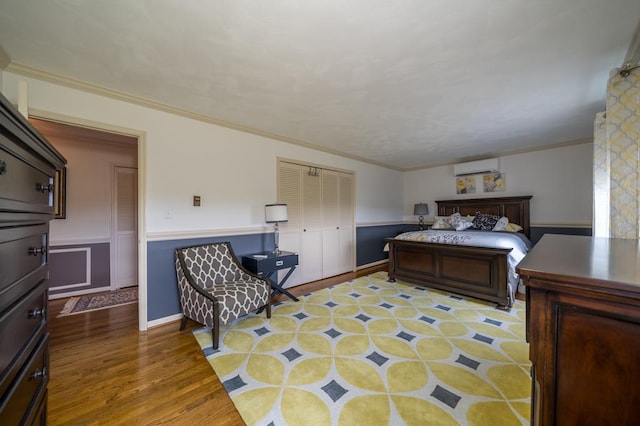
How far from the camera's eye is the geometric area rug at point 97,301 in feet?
9.96

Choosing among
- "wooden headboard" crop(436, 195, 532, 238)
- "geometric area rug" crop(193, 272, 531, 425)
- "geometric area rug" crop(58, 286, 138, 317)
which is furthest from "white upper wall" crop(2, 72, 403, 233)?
"wooden headboard" crop(436, 195, 532, 238)

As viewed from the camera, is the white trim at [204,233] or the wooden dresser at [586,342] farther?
the white trim at [204,233]

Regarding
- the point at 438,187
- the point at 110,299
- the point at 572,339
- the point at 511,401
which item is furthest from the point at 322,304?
the point at 438,187

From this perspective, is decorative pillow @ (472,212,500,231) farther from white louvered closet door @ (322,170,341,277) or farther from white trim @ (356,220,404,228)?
white louvered closet door @ (322,170,341,277)

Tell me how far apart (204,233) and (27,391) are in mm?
2197

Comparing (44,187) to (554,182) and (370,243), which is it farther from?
(554,182)

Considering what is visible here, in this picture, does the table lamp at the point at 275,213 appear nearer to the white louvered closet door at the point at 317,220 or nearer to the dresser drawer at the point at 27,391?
the white louvered closet door at the point at 317,220

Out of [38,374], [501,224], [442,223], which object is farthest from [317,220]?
[38,374]

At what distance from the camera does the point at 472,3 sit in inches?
54.8

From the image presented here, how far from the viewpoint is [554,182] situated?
14.1 ft

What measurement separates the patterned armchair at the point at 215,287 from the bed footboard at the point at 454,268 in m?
2.37

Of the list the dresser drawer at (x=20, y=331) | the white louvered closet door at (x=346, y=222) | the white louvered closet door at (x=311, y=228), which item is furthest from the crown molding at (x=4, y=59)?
the white louvered closet door at (x=346, y=222)

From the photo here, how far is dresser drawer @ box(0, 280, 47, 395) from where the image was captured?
0.68 m

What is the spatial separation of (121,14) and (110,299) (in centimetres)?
354
